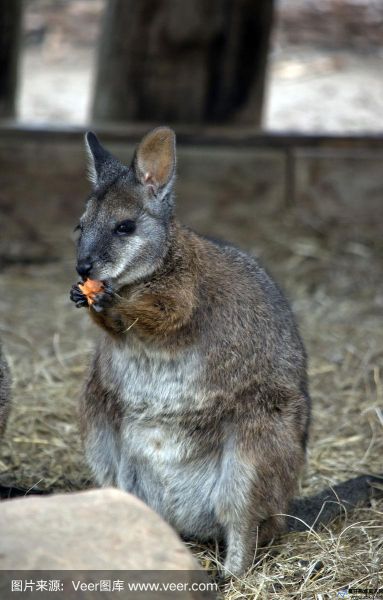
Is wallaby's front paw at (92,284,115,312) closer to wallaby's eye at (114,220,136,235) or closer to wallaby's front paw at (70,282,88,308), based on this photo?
wallaby's front paw at (70,282,88,308)

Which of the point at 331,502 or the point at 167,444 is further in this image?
the point at 331,502

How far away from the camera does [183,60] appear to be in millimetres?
8500

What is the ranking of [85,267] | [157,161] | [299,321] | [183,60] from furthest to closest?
[183,60], [299,321], [157,161], [85,267]

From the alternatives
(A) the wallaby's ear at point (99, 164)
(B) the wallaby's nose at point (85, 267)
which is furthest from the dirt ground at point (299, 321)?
(A) the wallaby's ear at point (99, 164)

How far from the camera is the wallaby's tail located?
5.01 metres

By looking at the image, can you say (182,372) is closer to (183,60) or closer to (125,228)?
(125,228)

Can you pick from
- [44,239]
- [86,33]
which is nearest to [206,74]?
[44,239]

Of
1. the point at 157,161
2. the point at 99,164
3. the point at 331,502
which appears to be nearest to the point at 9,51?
the point at 99,164

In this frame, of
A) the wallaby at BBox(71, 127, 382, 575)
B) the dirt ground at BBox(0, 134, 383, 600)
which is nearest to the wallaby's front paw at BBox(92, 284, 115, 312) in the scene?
the wallaby at BBox(71, 127, 382, 575)

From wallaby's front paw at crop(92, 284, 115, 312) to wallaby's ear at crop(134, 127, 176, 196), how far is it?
54 cm

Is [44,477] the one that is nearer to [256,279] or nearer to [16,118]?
[256,279]

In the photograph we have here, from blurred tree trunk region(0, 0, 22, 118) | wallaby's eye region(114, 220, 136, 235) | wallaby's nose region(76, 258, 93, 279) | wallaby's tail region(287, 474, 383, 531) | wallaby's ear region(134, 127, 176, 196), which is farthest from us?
blurred tree trunk region(0, 0, 22, 118)

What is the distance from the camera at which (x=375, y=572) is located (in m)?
4.46

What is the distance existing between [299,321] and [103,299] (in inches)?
135
